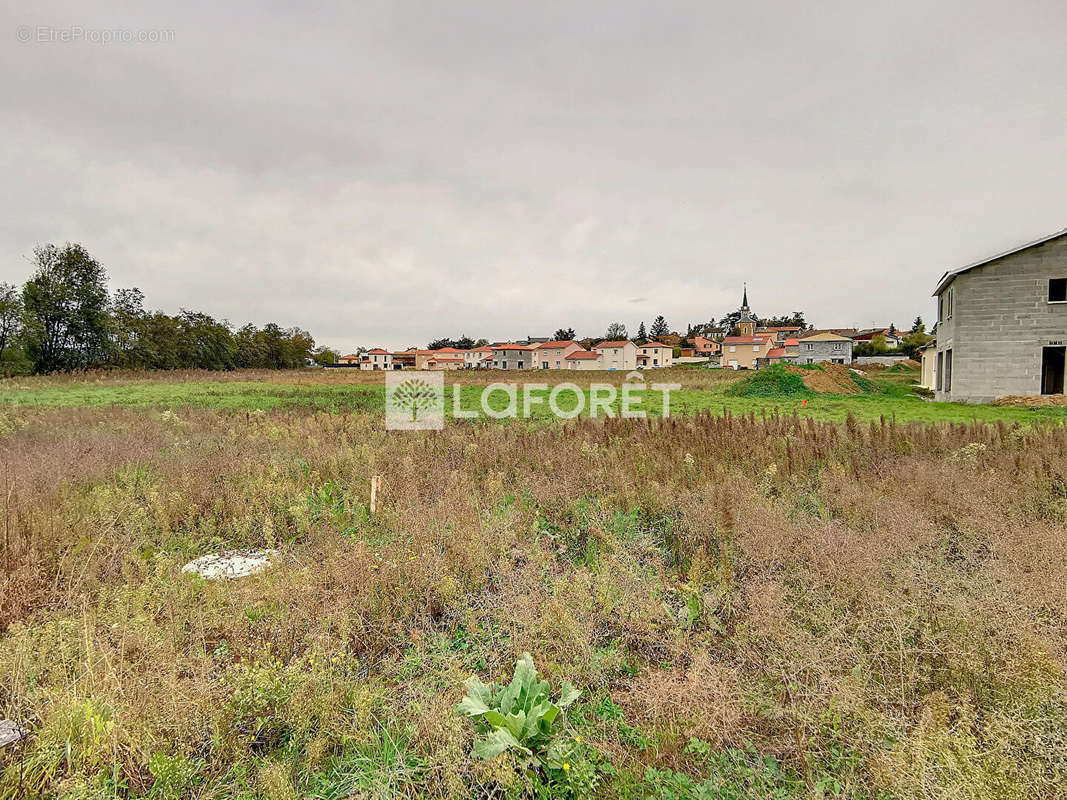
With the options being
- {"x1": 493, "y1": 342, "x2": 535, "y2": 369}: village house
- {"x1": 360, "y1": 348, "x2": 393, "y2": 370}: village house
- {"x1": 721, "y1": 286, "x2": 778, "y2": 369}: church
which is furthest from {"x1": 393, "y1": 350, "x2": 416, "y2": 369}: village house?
{"x1": 721, "y1": 286, "x2": 778, "y2": 369}: church

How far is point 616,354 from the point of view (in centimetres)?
7588

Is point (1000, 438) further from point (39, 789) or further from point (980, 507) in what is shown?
point (39, 789)

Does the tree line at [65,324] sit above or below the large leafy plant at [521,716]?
above

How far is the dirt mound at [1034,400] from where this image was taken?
1623 centimetres

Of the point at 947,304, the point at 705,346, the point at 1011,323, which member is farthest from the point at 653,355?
the point at 1011,323

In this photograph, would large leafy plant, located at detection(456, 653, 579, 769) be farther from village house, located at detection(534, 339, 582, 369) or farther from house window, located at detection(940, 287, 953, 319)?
village house, located at detection(534, 339, 582, 369)

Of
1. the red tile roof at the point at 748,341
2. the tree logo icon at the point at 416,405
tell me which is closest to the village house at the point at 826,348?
the red tile roof at the point at 748,341

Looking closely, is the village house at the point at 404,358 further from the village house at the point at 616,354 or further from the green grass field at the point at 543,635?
the green grass field at the point at 543,635

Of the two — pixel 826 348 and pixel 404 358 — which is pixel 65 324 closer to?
pixel 404 358

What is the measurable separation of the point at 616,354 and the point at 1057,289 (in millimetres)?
58808

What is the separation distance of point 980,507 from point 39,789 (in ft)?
23.3

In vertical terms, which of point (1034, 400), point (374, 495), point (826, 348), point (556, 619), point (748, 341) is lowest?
point (556, 619)

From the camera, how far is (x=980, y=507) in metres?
4.54

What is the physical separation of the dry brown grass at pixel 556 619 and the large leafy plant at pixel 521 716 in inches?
Answer: 5.2
